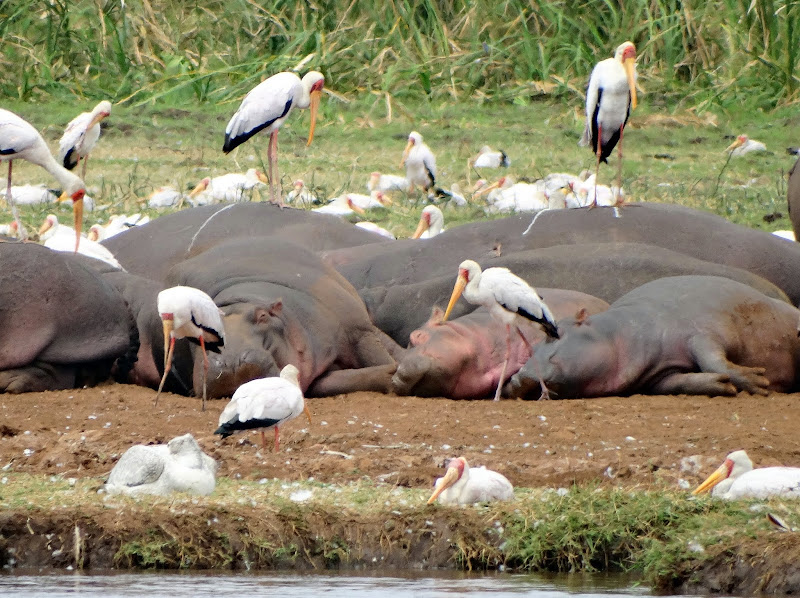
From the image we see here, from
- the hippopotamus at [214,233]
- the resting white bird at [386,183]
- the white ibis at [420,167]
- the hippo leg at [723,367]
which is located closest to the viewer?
the hippo leg at [723,367]

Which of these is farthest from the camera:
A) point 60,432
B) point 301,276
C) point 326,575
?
point 301,276

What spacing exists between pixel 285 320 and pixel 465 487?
3314 millimetres

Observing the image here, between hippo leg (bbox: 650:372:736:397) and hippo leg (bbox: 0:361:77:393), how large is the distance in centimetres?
305

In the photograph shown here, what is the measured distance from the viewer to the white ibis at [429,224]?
11.2m

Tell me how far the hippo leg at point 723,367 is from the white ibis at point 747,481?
245 cm

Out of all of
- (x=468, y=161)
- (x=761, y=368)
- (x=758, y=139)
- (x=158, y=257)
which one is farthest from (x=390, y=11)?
(x=761, y=368)

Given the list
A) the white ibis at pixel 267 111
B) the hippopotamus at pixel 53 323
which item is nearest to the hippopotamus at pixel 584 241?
the white ibis at pixel 267 111

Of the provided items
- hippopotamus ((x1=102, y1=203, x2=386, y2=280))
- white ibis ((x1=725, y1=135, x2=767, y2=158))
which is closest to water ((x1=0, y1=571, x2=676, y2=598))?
hippopotamus ((x1=102, y1=203, x2=386, y2=280))

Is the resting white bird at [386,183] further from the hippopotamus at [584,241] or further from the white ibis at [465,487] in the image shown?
the white ibis at [465,487]

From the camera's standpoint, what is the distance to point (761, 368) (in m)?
8.16

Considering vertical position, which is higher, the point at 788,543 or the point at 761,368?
the point at 788,543

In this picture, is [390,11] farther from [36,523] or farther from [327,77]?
[36,523]

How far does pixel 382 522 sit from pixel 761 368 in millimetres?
3578

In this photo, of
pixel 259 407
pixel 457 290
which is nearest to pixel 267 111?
pixel 457 290
